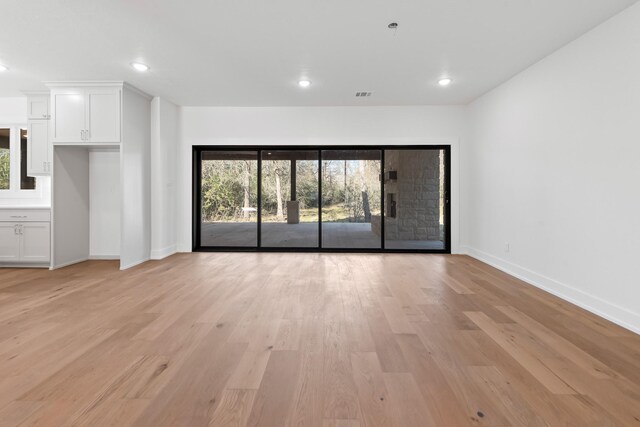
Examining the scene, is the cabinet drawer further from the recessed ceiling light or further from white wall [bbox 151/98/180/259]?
the recessed ceiling light

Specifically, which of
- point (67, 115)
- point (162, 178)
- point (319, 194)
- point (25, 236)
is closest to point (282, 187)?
point (319, 194)

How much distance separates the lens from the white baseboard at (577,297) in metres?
2.47

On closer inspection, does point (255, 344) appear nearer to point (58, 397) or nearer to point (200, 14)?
point (58, 397)

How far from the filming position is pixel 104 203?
16.3ft

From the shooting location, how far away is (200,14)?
8.89 feet

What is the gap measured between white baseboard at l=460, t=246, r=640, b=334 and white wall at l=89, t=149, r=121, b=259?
572 cm

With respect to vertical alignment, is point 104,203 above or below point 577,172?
below

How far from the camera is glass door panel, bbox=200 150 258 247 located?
5.82 m

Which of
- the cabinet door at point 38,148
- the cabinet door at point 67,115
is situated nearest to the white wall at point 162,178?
the cabinet door at point 67,115

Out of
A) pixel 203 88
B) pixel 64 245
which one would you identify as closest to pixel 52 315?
pixel 64 245

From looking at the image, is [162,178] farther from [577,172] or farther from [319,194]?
[577,172]

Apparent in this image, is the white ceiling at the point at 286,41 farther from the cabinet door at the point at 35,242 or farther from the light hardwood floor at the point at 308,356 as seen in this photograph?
the light hardwood floor at the point at 308,356

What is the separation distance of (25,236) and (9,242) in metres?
0.26

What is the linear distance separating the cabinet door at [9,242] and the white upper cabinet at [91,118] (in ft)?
4.53
